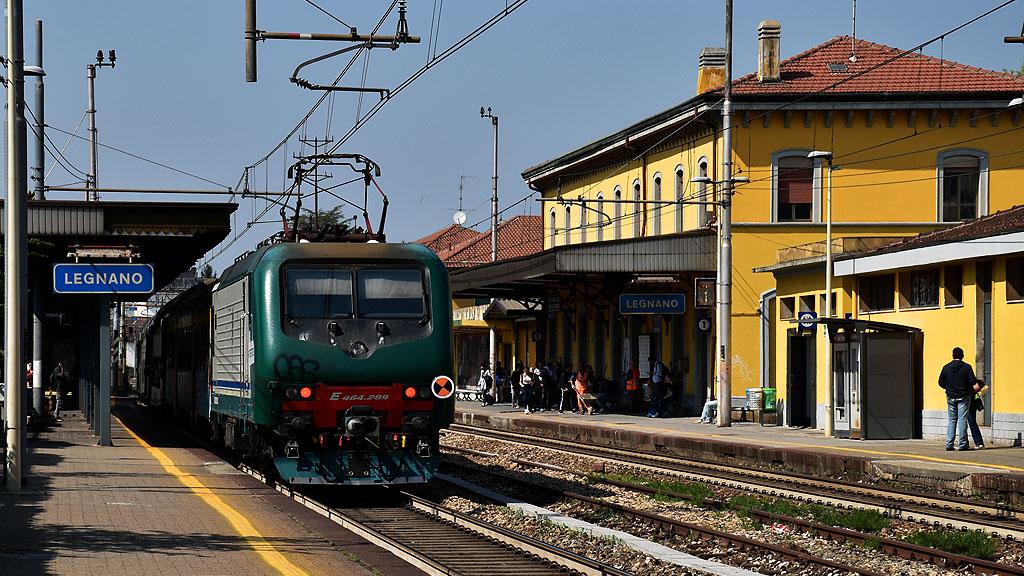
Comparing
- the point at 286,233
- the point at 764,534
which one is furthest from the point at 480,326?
the point at 764,534

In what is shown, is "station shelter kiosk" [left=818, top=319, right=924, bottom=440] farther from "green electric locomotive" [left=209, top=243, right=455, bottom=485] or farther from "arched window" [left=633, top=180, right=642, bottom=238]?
"arched window" [left=633, top=180, right=642, bottom=238]

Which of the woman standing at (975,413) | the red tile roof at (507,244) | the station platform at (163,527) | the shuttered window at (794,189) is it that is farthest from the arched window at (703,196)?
the red tile roof at (507,244)

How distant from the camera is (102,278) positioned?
888 inches

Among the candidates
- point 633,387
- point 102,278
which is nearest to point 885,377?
point 633,387

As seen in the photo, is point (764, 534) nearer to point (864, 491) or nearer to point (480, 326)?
point (864, 491)

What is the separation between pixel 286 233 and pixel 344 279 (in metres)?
2.29

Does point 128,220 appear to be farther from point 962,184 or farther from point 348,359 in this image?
point 962,184

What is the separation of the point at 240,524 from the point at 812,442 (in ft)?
48.6

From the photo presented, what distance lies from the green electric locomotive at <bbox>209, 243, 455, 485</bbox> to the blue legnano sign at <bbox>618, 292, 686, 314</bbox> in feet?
63.8

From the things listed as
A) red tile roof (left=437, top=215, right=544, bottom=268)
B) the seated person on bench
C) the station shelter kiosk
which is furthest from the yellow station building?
red tile roof (left=437, top=215, right=544, bottom=268)

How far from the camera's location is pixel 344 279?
16391 millimetres

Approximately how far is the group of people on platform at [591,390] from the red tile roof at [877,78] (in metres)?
7.90

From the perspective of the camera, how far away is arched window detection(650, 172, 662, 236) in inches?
1672

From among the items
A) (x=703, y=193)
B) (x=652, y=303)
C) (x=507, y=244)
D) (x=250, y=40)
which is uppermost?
(x=507, y=244)
